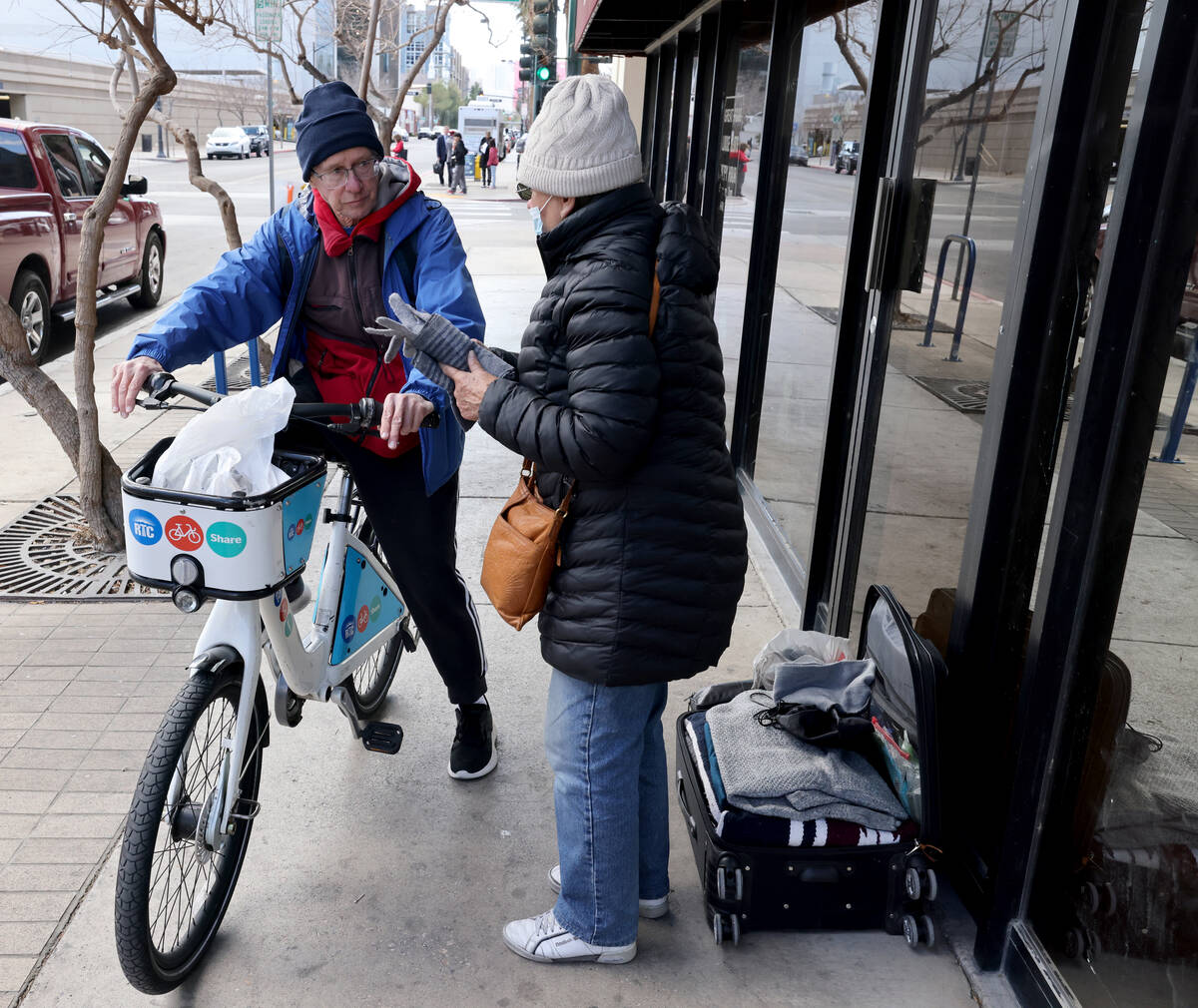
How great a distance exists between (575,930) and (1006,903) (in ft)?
3.17

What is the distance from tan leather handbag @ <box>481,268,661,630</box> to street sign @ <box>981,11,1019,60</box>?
1.63 meters

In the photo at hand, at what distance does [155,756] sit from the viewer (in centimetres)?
219

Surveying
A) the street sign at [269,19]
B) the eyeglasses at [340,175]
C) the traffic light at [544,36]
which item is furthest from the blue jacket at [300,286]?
the traffic light at [544,36]

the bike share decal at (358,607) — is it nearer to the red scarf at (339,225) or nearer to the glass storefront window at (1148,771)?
the red scarf at (339,225)

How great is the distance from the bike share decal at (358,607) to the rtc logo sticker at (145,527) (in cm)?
76

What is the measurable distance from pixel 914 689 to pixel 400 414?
1324 millimetres

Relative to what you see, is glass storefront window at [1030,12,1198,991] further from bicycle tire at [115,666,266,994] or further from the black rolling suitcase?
bicycle tire at [115,666,266,994]

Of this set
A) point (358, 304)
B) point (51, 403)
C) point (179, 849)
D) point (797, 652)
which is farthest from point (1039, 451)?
point (51, 403)

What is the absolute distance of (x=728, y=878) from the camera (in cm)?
251

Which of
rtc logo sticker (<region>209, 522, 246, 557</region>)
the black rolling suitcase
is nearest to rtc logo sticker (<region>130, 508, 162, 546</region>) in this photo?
rtc logo sticker (<region>209, 522, 246, 557</region>)

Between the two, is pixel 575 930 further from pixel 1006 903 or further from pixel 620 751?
pixel 1006 903

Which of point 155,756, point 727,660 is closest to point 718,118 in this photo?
point 727,660

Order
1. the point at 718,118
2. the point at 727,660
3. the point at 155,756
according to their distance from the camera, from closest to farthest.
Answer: the point at 155,756 < the point at 727,660 < the point at 718,118

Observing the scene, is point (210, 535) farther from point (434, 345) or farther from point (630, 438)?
point (630, 438)
